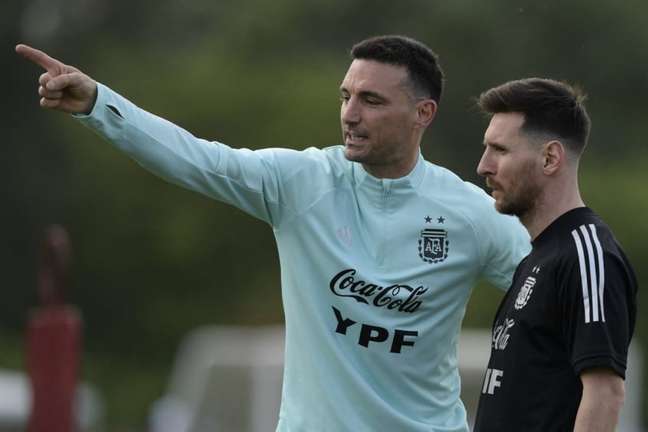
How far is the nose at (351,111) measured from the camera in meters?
6.32

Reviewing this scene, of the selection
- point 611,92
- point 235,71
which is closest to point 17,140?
point 235,71

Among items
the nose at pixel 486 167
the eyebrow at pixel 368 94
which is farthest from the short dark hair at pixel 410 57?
the nose at pixel 486 167

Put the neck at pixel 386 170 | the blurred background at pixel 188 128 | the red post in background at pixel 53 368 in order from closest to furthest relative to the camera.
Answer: the neck at pixel 386 170 < the red post in background at pixel 53 368 < the blurred background at pixel 188 128

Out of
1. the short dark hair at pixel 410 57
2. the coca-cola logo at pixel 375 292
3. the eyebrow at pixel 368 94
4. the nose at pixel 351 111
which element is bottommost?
the coca-cola logo at pixel 375 292

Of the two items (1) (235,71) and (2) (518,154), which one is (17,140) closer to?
(1) (235,71)

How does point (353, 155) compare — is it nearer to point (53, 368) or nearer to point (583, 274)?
point (583, 274)

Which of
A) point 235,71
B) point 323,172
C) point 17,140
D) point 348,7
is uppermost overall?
point 348,7

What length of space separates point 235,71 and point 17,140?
19.9ft

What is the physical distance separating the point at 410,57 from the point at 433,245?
741 mm

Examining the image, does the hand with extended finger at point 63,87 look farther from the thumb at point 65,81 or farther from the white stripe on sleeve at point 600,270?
the white stripe on sleeve at point 600,270

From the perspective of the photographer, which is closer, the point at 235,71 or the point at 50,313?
the point at 50,313

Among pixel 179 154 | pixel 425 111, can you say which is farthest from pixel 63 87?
pixel 425 111

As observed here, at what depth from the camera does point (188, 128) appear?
41.4m

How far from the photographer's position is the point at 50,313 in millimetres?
10555
